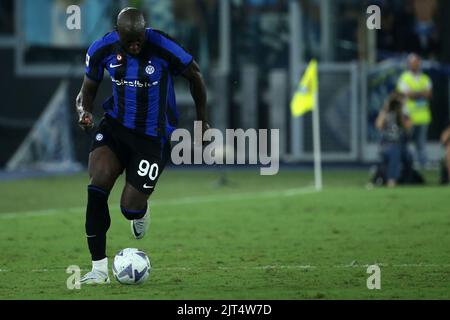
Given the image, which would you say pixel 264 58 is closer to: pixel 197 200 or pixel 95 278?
pixel 197 200

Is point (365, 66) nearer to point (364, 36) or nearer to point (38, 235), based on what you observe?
point (364, 36)

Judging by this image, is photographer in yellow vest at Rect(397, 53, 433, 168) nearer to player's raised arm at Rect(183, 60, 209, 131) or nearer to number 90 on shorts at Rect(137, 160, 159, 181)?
player's raised arm at Rect(183, 60, 209, 131)

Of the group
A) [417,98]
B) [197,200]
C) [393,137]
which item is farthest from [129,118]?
[417,98]

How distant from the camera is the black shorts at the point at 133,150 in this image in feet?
37.6

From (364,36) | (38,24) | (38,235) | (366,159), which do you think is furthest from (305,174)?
(38,235)

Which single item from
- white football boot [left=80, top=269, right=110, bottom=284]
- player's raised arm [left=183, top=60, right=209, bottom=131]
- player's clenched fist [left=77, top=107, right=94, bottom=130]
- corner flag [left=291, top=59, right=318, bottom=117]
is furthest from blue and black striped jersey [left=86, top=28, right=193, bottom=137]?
corner flag [left=291, top=59, right=318, bottom=117]

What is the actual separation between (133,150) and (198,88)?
31.8 inches

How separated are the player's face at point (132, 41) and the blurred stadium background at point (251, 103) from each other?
16.7ft

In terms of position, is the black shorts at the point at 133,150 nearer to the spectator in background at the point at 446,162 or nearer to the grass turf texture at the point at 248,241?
the grass turf texture at the point at 248,241

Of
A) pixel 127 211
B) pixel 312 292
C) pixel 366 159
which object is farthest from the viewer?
pixel 366 159

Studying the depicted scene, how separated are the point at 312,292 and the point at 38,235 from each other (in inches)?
228

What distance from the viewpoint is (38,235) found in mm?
15547

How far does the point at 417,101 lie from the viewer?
2580 centimetres

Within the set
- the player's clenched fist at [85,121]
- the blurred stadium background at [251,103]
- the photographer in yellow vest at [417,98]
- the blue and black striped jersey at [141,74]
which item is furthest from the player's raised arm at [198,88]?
the photographer in yellow vest at [417,98]
